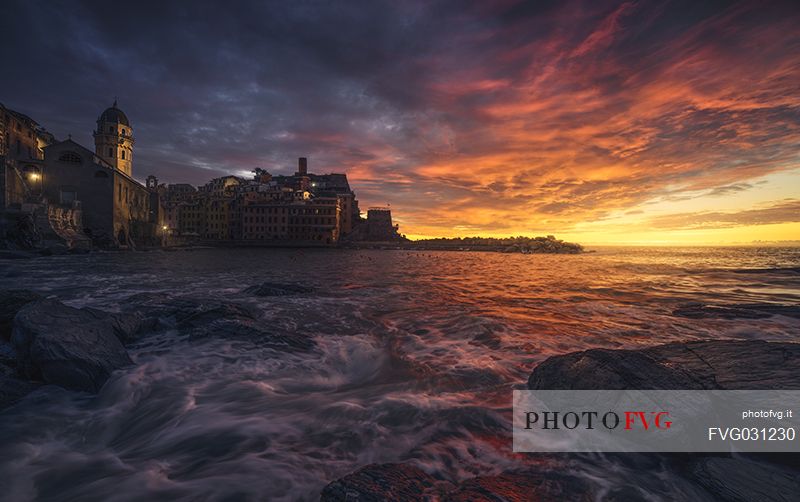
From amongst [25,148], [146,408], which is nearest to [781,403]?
[146,408]

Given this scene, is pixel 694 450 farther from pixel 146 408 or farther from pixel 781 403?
pixel 146 408

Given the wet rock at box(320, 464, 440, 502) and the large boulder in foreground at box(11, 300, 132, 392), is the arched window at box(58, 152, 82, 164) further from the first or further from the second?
the wet rock at box(320, 464, 440, 502)

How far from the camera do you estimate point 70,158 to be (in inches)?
2302

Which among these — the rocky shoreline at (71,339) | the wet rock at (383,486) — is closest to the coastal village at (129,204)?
the rocky shoreline at (71,339)

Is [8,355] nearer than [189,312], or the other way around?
[8,355]

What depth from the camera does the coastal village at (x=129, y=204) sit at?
48.7 meters

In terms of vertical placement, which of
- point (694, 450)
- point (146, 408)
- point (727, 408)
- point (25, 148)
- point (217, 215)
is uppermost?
point (25, 148)

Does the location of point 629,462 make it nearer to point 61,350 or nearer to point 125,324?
point 61,350

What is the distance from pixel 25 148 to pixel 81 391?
98.6m

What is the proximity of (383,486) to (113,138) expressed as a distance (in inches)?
4488

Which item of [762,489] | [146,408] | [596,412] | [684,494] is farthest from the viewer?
[146,408]

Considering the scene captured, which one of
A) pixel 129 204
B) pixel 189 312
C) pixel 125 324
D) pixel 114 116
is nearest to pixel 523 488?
pixel 125 324

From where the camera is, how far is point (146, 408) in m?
5.46

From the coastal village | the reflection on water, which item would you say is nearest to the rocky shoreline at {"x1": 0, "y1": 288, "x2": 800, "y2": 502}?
the reflection on water
